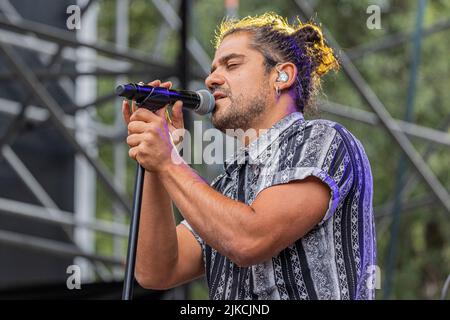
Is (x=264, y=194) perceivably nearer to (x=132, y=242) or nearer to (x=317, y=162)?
(x=317, y=162)

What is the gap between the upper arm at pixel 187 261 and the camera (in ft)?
7.56

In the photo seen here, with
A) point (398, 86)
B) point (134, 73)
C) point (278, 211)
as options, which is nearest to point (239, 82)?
point (278, 211)

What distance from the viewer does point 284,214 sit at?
6.31ft

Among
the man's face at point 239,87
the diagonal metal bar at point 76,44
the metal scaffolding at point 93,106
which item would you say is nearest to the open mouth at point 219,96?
the man's face at point 239,87

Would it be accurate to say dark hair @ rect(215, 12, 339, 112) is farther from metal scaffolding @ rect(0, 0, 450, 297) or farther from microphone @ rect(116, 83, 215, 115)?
metal scaffolding @ rect(0, 0, 450, 297)

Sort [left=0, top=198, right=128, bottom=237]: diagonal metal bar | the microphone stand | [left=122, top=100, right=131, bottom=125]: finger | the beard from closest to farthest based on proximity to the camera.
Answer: the microphone stand < [left=122, top=100, right=131, bottom=125]: finger < the beard < [left=0, top=198, right=128, bottom=237]: diagonal metal bar

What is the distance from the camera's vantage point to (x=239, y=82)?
7.16 ft

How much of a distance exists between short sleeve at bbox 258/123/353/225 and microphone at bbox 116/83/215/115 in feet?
0.66

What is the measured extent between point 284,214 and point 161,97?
1.20ft

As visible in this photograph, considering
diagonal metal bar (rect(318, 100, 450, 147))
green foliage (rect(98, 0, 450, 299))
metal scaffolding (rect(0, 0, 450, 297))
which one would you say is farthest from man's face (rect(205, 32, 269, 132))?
green foliage (rect(98, 0, 450, 299))

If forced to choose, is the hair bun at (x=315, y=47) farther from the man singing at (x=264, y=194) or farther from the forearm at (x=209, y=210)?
the forearm at (x=209, y=210)

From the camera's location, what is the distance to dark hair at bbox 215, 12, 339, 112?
228cm
